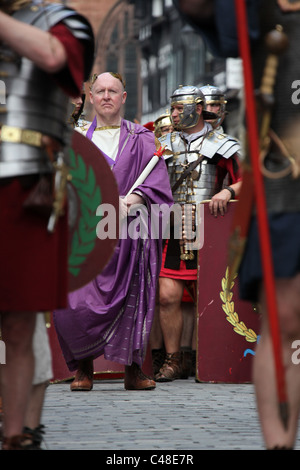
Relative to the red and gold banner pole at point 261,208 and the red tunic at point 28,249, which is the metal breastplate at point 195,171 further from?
the red and gold banner pole at point 261,208

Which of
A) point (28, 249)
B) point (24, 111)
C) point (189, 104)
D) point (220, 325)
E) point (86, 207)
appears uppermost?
point (189, 104)

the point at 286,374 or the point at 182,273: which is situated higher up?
the point at 182,273

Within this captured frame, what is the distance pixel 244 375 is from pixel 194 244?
3.92 feet

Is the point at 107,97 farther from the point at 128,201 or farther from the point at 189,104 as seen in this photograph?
the point at 189,104

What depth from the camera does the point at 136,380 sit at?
8172mm

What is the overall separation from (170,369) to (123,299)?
113 centimetres

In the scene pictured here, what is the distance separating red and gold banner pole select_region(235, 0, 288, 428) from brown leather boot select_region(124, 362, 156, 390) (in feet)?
14.5

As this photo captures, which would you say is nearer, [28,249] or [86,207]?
[28,249]

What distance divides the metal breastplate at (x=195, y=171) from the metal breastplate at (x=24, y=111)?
17.3 feet

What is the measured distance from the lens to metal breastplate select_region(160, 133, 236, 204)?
9.47m

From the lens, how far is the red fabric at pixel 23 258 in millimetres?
4109

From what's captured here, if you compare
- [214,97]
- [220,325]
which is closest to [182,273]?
[220,325]

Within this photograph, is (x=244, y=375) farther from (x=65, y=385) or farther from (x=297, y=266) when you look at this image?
(x=297, y=266)

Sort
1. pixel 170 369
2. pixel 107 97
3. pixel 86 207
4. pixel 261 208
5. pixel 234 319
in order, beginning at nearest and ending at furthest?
pixel 261 208
pixel 86 207
pixel 107 97
pixel 234 319
pixel 170 369
